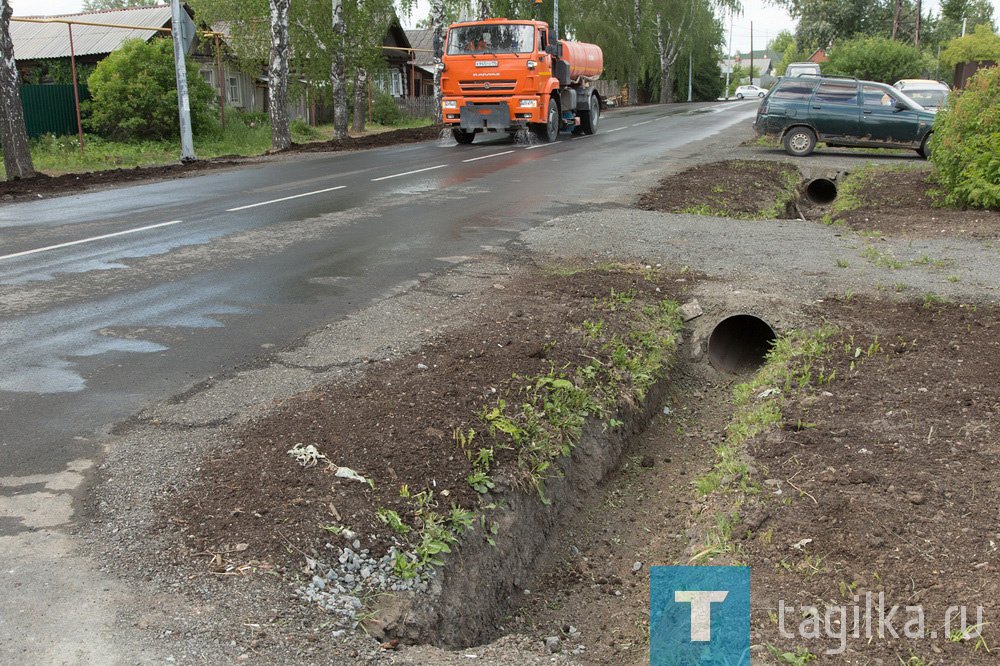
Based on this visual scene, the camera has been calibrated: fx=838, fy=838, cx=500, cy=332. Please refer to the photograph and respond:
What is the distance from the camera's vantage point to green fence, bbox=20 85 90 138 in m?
23.2

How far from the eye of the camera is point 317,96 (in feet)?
122

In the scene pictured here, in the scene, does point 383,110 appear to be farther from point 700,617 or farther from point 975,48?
point 700,617

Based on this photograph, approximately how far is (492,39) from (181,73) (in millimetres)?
8294

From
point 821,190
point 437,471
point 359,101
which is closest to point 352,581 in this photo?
point 437,471

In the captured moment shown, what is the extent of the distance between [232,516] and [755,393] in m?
4.08

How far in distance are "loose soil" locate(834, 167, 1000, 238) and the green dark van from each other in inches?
154

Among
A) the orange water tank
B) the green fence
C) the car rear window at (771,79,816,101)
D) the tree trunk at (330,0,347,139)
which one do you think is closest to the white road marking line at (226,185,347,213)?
the car rear window at (771,79,816,101)

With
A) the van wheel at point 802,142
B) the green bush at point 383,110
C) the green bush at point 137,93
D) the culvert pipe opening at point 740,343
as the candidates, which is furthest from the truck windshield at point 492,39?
the culvert pipe opening at point 740,343

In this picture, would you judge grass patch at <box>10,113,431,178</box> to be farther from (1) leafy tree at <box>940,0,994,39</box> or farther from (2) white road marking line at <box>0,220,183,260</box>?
(1) leafy tree at <box>940,0,994,39</box>

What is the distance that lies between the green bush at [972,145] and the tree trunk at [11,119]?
Answer: 1661 centimetres

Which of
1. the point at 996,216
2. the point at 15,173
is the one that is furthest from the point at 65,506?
the point at 15,173

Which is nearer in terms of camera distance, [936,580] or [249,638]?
[249,638]

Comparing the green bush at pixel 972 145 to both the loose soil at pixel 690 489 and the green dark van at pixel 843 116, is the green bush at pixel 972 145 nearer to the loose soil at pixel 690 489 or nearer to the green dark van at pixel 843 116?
the green dark van at pixel 843 116

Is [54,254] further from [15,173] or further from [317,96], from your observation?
[317,96]
